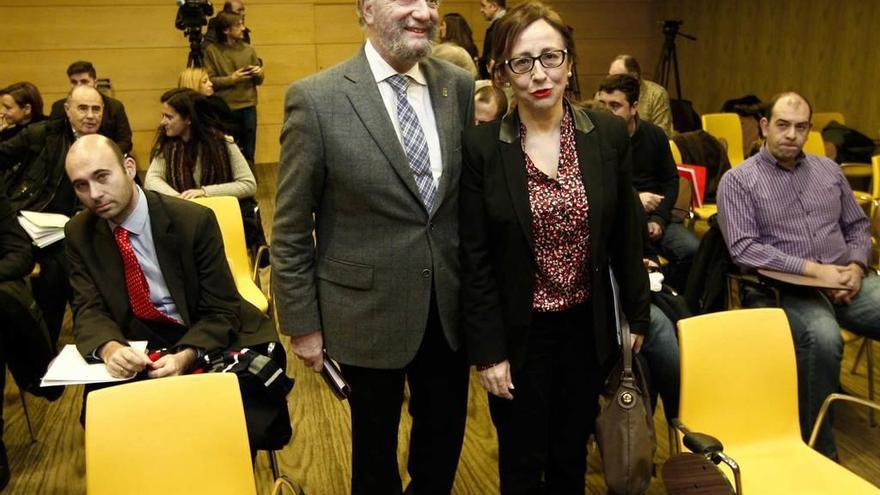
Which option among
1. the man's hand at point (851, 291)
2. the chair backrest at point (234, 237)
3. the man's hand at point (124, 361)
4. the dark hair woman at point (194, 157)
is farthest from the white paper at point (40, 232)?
the man's hand at point (851, 291)

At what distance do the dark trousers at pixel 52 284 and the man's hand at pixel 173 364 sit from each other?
178 cm

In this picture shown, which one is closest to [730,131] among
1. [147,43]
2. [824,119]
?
[824,119]

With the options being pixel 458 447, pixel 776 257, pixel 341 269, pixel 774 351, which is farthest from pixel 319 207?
pixel 776 257

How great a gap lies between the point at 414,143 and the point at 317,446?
67.3 inches

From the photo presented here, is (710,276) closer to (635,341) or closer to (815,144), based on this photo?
(635,341)

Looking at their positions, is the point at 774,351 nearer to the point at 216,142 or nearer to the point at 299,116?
the point at 299,116

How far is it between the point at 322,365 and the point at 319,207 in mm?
397

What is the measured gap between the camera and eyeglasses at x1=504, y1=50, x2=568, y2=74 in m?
1.70

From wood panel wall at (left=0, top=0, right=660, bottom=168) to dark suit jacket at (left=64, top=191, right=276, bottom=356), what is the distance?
6.48 meters

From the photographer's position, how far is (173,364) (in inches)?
84.7

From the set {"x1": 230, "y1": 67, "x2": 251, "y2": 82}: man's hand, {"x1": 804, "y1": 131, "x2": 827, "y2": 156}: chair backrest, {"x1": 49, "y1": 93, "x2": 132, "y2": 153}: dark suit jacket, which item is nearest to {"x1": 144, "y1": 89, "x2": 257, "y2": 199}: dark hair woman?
{"x1": 49, "y1": 93, "x2": 132, "y2": 153}: dark suit jacket

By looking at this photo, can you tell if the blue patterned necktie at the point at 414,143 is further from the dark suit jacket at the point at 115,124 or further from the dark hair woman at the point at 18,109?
the dark hair woman at the point at 18,109

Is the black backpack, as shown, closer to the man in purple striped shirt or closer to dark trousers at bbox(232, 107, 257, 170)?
the man in purple striped shirt

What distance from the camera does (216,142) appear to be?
3840mm
